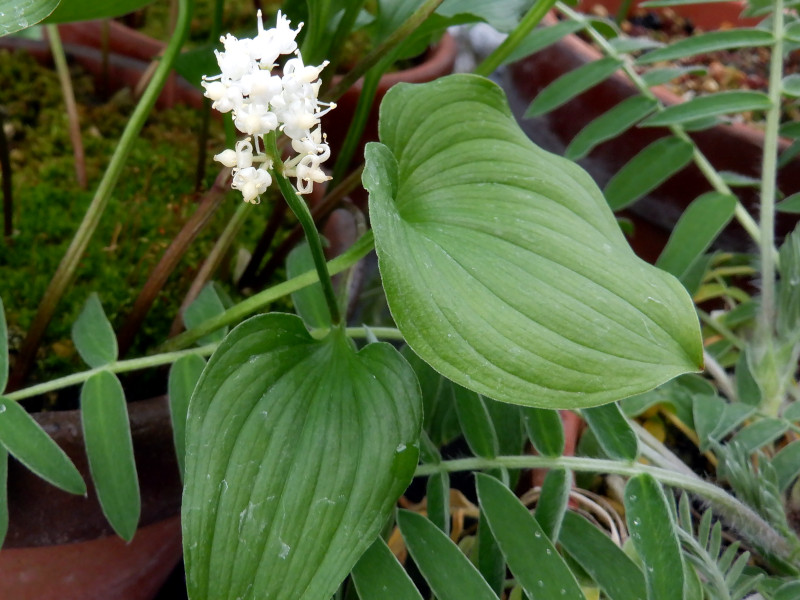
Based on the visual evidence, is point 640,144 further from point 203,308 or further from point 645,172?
point 203,308

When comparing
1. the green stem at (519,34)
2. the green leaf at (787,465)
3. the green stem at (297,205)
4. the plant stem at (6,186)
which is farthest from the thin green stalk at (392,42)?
the green leaf at (787,465)

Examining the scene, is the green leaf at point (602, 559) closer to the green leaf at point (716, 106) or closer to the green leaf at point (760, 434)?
the green leaf at point (760, 434)

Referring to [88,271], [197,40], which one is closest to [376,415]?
[88,271]

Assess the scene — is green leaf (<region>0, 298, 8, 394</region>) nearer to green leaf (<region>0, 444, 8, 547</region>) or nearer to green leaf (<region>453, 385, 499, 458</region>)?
green leaf (<region>0, 444, 8, 547</region>)

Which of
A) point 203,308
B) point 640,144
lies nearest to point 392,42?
point 203,308

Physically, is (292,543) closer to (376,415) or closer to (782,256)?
(376,415)

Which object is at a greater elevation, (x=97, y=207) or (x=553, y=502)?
(x=97, y=207)

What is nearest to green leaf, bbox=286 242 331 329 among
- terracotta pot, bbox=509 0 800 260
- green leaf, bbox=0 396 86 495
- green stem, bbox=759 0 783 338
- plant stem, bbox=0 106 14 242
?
green leaf, bbox=0 396 86 495
